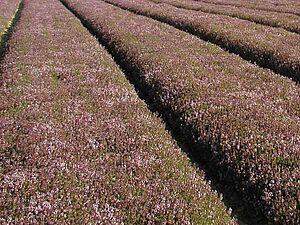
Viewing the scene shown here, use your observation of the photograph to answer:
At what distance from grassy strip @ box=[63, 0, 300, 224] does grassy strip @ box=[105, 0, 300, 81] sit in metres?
1.28

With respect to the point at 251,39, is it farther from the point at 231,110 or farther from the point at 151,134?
the point at 151,134

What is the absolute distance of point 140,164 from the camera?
8258mm

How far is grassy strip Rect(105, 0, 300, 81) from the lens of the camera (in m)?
16.3

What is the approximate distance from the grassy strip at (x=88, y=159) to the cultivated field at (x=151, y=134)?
0.03 m

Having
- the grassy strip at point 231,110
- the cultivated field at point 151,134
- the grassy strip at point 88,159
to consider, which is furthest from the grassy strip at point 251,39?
the grassy strip at point 88,159

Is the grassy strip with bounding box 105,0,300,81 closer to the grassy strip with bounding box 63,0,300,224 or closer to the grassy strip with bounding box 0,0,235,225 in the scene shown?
the grassy strip with bounding box 63,0,300,224

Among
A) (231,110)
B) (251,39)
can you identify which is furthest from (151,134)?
(251,39)

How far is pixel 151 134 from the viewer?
997 cm

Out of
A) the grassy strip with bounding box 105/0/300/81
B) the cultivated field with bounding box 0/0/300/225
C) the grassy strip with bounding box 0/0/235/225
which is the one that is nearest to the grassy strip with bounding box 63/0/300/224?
the cultivated field with bounding box 0/0/300/225

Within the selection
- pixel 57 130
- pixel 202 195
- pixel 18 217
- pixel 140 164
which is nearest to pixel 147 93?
pixel 57 130

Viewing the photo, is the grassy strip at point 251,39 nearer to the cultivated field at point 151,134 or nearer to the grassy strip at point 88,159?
the cultivated field at point 151,134

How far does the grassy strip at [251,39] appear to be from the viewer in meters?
16.3

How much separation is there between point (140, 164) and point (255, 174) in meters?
2.11

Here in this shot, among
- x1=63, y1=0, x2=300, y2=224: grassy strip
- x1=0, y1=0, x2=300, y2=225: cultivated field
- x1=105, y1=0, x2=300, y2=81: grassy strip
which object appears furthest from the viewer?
x1=105, y1=0, x2=300, y2=81: grassy strip
